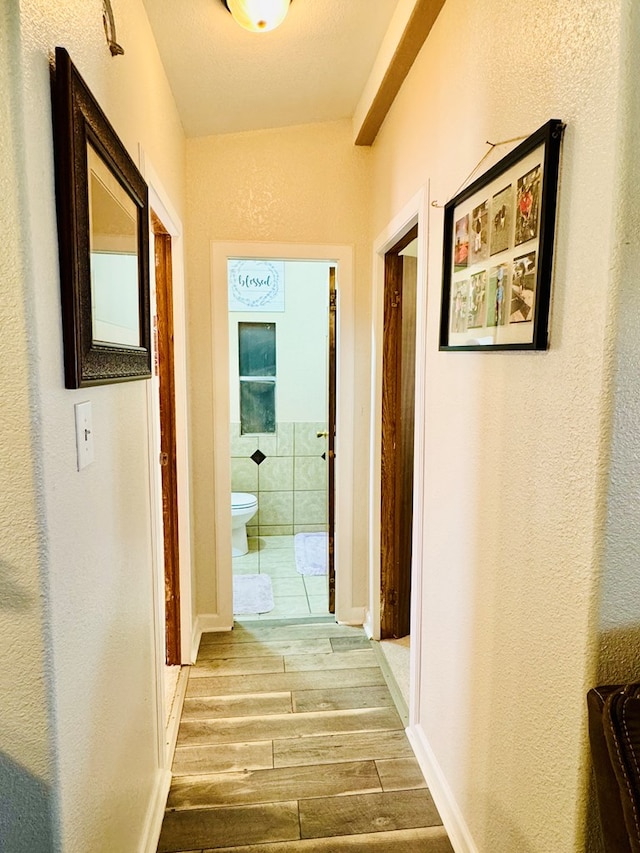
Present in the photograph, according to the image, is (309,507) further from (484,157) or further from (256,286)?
(484,157)

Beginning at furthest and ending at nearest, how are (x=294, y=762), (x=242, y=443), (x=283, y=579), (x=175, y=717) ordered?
1. (x=242, y=443)
2. (x=283, y=579)
3. (x=175, y=717)
4. (x=294, y=762)

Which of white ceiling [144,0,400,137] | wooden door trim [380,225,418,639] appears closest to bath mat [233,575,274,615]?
wooden door trim [380,225,418,639]

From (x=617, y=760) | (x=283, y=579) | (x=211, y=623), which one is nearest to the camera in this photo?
(x=617, y=760)

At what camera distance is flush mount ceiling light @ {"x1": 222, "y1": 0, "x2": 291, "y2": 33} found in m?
1.45

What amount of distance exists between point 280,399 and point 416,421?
7.97 ft

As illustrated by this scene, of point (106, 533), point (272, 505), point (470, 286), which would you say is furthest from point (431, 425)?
point (272, 505)

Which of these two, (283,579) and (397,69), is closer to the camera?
(397,69)

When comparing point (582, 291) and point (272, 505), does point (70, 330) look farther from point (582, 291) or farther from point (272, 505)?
point (272, 505)

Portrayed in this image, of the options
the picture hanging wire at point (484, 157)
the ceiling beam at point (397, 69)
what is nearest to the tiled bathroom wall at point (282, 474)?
the ceiling beam at point (397, 69)

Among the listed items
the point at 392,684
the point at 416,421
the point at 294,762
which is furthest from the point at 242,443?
the point at 294,762

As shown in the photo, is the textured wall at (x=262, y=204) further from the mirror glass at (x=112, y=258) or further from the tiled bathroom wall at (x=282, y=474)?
the tiled bathroom wall at (x=282, y=474)

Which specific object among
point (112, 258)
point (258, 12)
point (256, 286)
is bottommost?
point (112, 258)

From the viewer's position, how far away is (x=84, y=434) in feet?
3.10

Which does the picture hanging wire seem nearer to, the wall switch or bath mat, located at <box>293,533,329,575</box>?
the wall switch
